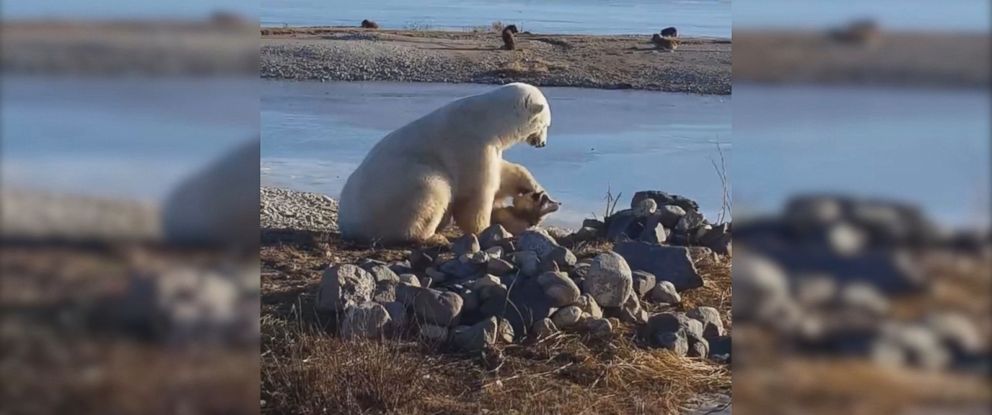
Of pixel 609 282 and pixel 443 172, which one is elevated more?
pixel 443 172

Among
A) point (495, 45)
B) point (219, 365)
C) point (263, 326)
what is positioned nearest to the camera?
point (219, 365)

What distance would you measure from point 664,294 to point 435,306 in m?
1.42

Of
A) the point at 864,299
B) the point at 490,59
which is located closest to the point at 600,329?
the point at 864,299

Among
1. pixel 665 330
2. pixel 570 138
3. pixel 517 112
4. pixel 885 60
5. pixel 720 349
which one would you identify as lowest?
pixel 720 349

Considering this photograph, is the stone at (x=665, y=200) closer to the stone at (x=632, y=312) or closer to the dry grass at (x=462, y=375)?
the stone at (x=632, y=312)

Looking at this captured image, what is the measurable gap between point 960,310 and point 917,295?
1.4 inches

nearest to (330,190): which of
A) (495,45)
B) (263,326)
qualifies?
(263,326)

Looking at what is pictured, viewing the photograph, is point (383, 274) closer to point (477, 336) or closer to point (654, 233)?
point (477, 336)

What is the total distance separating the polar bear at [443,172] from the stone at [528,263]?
1.29 metres

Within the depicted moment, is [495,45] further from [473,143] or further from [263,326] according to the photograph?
[263,326]

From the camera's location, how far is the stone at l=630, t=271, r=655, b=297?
19.4 feet

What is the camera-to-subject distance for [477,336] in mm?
5016

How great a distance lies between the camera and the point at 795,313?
1062 mm

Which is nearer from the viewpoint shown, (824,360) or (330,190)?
(824,360)
